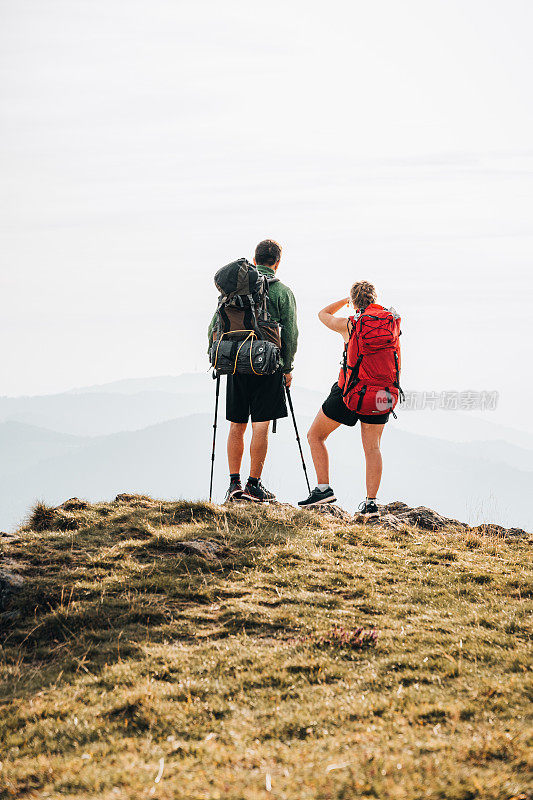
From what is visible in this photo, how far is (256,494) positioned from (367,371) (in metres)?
2.99

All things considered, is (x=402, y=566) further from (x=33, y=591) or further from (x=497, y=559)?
(x=33, y=591)

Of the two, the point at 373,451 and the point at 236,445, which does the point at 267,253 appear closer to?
the point at 236,445

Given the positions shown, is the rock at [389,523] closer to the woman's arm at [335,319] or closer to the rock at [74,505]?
the woman's arm at [335,319]

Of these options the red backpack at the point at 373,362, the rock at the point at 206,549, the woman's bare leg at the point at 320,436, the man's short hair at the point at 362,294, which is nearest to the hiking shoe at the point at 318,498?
the woman's bare leg at the point at 320,436

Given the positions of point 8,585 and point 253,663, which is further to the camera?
point 8,585

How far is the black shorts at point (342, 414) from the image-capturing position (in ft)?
37.9

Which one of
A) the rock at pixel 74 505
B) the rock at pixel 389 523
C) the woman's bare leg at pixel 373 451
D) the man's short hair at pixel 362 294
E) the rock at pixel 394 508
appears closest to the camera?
the rock at pixel 74 505

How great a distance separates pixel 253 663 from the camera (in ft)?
20.1

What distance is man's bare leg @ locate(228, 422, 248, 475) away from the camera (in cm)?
1198

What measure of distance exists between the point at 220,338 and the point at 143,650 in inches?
240

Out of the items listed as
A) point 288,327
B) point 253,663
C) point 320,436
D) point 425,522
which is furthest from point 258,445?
point 253,663

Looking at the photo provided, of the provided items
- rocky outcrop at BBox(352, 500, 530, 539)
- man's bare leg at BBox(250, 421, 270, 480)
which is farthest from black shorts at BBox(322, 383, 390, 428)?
rocky outcrop at BBox(352, 500, 530, 539)

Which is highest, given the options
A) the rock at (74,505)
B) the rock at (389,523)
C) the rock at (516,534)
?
the rock at (74,505)

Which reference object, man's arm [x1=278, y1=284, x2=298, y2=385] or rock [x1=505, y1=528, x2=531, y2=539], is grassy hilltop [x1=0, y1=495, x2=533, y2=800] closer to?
rock [x1=505, y1=528, x2=531, y2=539]
